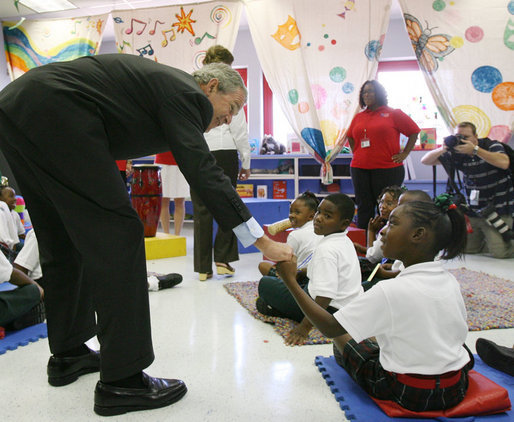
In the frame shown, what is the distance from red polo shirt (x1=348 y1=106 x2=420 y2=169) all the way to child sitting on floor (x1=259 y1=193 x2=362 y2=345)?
167cm

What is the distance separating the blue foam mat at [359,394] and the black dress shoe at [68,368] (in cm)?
77

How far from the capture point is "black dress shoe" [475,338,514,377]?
143 cm

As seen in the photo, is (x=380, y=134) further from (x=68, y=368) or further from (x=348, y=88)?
(x=68, y=368)

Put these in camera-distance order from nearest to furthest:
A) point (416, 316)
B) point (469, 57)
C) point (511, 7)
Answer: point (416, 316), point (511, 7), point (469, 57)

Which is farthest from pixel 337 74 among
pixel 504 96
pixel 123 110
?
pixel 123 110

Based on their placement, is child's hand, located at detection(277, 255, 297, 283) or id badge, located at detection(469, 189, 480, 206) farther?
id badge, located at detection(469, 189, 480, 206)

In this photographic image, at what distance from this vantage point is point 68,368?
1430 mm

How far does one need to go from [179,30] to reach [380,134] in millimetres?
2489

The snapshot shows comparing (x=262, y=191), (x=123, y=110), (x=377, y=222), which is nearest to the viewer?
(x=123, y=110)

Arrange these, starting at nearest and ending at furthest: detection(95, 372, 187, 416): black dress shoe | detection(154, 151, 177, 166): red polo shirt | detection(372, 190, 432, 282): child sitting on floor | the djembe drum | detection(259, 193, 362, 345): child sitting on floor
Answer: detection(95, 372, 187, 416): black dress shoe < detection(259, 193, 362, 345): child sitting on floor < detection(372, 190, 432, 282): child sitting on floor < detection(154, 151, 177, 166): red polo shirt < the djembe drum

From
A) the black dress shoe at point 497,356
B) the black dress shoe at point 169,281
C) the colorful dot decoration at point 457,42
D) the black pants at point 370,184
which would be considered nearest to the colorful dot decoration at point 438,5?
the colorful dot decoration at point 457,42

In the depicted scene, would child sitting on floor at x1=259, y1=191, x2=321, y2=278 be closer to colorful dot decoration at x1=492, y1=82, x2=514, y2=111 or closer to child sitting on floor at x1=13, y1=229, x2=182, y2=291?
child sitting on floor at x1=13, y1=229, x2=182, y2=291

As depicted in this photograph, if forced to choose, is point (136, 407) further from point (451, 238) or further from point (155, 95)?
point (451, 238)

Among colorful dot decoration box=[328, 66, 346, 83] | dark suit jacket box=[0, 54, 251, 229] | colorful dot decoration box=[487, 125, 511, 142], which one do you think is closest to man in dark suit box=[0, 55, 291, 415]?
dark suit jacket box=[0, 54, 251, 229]
